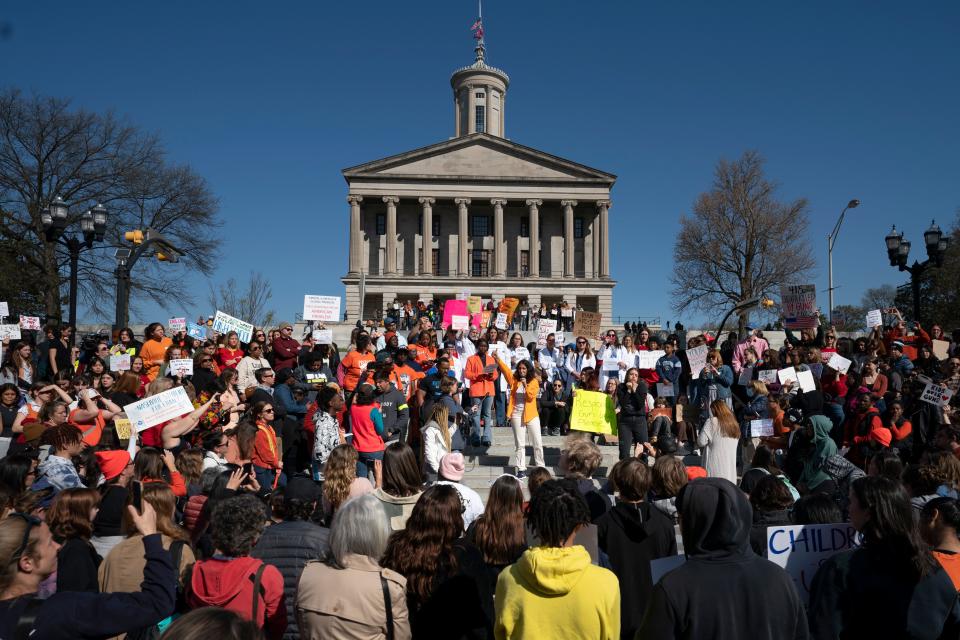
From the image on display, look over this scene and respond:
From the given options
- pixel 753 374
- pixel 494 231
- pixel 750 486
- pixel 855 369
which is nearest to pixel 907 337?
pixel 855 369

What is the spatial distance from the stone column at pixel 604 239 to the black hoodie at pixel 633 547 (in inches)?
2199

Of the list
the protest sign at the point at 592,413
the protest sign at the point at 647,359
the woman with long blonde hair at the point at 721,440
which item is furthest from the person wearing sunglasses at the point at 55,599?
the protest sign at the point at 647,359

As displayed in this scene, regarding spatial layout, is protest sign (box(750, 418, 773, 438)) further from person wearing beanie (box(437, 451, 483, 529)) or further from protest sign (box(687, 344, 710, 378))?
person wearing beanie (box(437, 451, 483, 529))

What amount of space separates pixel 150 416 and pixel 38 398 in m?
2.61

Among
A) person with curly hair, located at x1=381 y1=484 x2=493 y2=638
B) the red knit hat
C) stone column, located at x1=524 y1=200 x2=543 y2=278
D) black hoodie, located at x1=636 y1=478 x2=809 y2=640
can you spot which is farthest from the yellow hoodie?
stone column, located at x1=524 y1=200 x2=543 y2=278

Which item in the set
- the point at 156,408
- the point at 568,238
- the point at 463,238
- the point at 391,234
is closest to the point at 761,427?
the point at 156,408

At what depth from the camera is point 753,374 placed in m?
12.2

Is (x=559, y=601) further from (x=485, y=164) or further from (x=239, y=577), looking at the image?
(x=485, y=164)

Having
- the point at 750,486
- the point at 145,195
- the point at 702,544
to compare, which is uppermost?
the point at 145,195

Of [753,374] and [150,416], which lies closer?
[150,416]

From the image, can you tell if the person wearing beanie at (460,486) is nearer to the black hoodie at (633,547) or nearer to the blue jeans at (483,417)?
the black hoodie at (633,547)

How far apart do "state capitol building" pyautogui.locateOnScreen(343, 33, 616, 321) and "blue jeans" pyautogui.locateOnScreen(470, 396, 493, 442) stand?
1816 inches

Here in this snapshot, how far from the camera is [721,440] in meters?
7.66

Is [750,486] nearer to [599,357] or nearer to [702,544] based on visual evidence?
[702,544]
